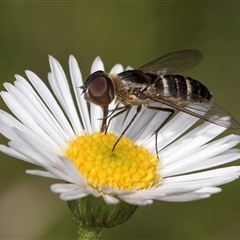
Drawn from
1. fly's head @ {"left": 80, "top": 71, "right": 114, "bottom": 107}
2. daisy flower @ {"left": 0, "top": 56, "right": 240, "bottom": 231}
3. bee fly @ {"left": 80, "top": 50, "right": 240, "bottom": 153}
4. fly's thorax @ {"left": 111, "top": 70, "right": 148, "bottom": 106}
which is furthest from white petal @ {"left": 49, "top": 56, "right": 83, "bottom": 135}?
fly's head @ {"left": 80, "top": 71, "right": 114, "bottom": 107}

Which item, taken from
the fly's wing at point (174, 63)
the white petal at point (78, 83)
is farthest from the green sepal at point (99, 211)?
the fly's wing at point (174, 63)

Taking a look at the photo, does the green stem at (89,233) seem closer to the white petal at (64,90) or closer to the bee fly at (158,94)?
the bee fly at (158,94)

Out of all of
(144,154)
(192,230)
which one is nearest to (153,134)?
(144,154)

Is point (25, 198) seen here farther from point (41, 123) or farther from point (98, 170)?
point (98, 170)

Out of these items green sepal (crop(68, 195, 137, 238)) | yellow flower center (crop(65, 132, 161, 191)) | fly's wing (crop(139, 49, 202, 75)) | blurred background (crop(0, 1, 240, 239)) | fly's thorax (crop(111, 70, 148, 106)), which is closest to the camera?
green sepal (crop(68, 195, 137, 238))

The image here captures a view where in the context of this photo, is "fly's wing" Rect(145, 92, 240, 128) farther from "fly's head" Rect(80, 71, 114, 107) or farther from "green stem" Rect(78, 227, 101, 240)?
"green stem" Rect(78, 227, 101, 240)

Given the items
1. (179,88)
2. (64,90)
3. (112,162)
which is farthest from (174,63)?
(112,162)

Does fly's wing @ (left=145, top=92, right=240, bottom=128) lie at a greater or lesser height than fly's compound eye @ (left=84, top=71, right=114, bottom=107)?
lesser
